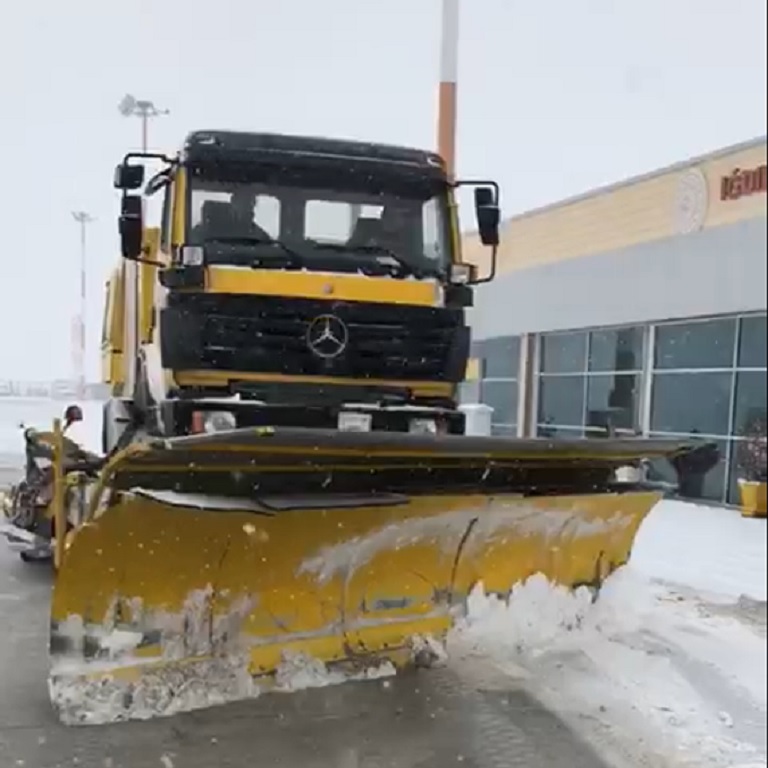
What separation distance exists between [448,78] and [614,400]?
5799 millimetres

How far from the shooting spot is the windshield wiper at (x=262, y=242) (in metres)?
5.42

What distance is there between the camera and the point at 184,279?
17.3 ft

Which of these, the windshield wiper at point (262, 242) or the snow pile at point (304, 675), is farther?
the windshield wiper at point (262, 242)

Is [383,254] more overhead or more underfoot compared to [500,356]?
more overhead

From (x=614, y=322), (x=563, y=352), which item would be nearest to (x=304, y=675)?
(x=614, y=322)

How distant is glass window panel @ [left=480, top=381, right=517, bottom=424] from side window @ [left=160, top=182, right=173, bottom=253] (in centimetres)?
1432

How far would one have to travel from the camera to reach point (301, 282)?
17.5 ft

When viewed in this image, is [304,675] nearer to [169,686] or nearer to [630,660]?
[169,686]

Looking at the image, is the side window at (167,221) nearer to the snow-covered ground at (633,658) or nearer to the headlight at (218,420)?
the headlight at (218,420)

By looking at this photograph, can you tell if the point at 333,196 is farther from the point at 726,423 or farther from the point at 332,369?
the point at 726,423

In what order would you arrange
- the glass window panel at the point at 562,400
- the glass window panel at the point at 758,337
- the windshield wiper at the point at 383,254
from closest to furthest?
the glass window panel at the point at 758,337 < the windshield wiper at the point at 383,254 < the glass window panel at the point at 562,400

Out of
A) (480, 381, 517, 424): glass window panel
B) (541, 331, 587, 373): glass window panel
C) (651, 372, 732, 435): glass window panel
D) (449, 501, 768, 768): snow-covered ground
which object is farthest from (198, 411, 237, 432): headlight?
(480, 381, 517, 424): glass window panel

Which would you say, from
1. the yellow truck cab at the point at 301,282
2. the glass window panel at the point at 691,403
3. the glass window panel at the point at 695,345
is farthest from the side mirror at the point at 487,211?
the glass window panel at the point at 691,403

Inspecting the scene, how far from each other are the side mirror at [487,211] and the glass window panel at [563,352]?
10.9m
